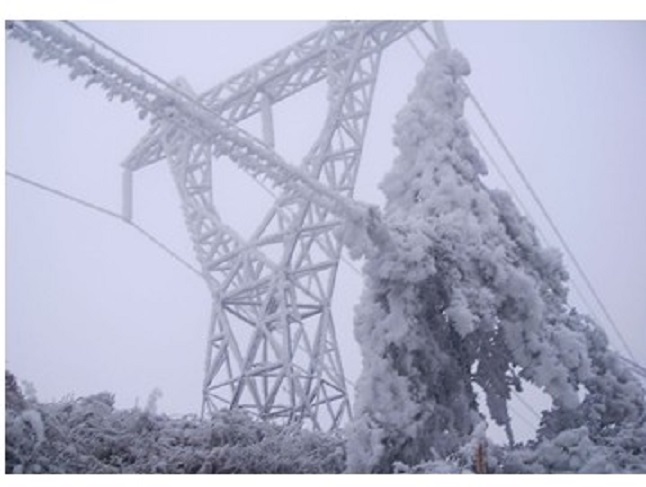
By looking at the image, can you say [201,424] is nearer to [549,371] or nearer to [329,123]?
[549,371]

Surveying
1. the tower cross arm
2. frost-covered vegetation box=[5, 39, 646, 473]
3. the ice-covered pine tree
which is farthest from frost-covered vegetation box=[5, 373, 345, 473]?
the tower cross arm

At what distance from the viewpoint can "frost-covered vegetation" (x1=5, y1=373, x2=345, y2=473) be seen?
5.35 metres

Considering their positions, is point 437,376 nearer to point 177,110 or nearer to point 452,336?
point 452,336

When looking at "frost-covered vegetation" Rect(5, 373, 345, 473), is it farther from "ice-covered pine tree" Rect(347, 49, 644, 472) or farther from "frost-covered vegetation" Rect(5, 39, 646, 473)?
"ice-covered pine tree" Rect(347, 49, 644, 472)

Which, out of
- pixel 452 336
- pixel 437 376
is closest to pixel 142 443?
pixel 437 376

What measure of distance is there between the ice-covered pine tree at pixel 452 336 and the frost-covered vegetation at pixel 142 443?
57 centimetres

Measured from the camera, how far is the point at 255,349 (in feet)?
29.5

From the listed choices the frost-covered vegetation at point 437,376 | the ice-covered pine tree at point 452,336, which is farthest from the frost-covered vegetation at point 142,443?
the ice-covered pine tree at point 452,336

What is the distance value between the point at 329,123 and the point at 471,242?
285 cm

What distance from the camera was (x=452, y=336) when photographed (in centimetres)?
697

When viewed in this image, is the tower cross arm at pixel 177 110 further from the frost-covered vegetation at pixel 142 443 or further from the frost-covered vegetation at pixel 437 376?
the frost-covered vegetation at pixel 142 443

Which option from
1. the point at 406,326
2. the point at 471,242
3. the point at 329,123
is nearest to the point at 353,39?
the point at 329,123

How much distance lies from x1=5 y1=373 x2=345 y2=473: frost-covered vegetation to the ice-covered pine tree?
0.57 metres

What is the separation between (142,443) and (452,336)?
2.65 m
